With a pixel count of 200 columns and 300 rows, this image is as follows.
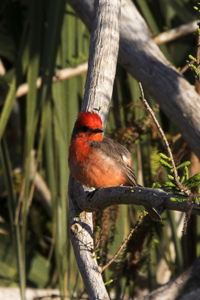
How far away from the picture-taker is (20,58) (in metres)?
3.01

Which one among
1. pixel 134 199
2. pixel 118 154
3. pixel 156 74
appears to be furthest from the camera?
pixel 156 74

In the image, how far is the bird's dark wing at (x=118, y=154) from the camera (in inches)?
94.0

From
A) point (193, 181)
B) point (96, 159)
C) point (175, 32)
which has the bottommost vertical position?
point (96, 159)

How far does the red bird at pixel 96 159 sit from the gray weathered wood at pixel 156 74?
43 cm

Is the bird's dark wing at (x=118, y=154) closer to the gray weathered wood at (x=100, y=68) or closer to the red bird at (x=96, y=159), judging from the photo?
the red bird at (x=96, y=159)

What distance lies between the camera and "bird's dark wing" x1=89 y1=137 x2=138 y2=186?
2387 millimetres

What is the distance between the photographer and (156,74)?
2.59 meters

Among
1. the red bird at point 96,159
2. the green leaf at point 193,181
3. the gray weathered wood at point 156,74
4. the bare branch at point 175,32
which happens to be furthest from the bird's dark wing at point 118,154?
the bare branch at point 175,32

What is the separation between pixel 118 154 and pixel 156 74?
63 centimetres

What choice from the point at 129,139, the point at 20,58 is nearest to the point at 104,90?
the point at 129,139

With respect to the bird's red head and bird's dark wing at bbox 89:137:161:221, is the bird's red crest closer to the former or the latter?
the bird's red head

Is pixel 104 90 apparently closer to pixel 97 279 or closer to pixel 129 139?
pixel 129 139

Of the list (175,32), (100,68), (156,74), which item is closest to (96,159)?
(100,68)

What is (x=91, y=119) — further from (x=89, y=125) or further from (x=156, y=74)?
(x=156, y=74)
